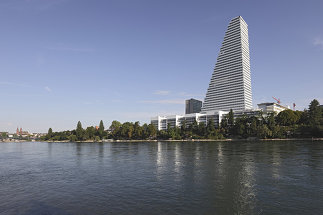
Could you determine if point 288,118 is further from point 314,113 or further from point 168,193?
point 168,193

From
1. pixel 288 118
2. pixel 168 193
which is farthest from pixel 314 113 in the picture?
pixel 168 193

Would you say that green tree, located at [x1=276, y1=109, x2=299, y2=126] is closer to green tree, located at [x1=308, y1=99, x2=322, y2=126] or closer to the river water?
green tree, located at [x1=308, y1=99, x2=322, y2=126]

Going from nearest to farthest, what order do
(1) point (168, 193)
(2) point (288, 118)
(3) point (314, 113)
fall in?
1. (1) point (168, 193)
2. (3) point (314, 113)
3. (2) point (288, 118)

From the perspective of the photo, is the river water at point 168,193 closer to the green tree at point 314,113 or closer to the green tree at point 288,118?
the green tree at point 314,113

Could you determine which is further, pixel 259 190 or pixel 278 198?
pixel 259 190

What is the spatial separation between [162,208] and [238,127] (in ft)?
570

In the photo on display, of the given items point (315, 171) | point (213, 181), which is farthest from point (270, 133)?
point (213, 181)

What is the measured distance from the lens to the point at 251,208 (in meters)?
18.9

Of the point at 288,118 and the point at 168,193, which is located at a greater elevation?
the point at 288,118

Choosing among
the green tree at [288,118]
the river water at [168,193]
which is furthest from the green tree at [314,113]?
the river water at [168,193]

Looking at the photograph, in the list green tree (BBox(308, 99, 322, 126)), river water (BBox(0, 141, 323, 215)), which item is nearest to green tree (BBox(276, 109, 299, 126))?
green tree (BBox(308, 99, 322, 126))

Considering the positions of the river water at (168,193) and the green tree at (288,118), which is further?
the green tree at (288,118)

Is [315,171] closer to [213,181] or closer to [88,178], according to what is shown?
[213,181]

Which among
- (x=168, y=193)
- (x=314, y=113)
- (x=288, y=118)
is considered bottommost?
(x=168, y=193)
